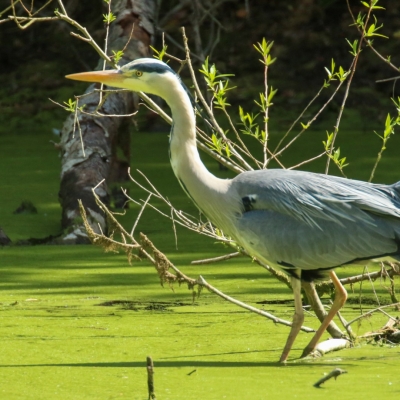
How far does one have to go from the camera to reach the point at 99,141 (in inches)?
335

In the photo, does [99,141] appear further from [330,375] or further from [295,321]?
[330,375]

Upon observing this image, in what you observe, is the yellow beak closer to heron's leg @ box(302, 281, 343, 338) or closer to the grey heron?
the grey heron

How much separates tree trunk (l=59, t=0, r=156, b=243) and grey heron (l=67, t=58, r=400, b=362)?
9.51 ft

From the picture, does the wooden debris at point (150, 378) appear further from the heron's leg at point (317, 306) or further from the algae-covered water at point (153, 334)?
the heron's leg at point (317, 306)

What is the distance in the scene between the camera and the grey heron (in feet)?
13.8

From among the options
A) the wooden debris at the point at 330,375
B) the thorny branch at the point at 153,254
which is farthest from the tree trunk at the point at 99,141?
the wooden debris at the point at 330,375

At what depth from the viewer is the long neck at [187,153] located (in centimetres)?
439

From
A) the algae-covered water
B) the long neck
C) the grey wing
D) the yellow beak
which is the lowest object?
the algae-covered water

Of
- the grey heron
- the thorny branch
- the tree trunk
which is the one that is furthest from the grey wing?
the tree trunk

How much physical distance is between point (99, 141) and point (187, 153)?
4.20 m

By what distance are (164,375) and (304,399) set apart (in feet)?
2.11

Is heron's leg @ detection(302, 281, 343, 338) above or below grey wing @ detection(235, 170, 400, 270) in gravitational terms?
below

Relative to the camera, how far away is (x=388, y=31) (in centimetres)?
1482

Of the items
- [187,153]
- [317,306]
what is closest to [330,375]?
[317,306]
